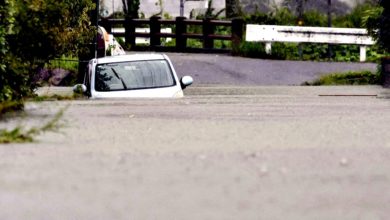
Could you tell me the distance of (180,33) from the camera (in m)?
37.9

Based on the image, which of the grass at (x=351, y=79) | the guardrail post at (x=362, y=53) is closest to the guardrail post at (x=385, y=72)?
the grass at (x=351, y=79)

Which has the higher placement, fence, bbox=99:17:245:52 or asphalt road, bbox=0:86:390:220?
fence, bbox=99:17:245:52

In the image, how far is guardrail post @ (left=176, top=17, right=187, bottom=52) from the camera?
124ft

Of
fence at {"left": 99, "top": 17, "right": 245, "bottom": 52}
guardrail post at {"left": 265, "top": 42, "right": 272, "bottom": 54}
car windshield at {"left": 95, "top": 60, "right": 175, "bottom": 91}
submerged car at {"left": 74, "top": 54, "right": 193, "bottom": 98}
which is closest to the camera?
submerged car at {"left": 74, "top": 54, "right": 193, "bottom": 98}

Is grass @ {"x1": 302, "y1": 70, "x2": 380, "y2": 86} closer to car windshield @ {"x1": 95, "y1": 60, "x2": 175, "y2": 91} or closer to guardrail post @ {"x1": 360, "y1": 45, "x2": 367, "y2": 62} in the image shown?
car windshield @ {"x1": 95, "y1": 60, "x2": 175, "y2": 91}

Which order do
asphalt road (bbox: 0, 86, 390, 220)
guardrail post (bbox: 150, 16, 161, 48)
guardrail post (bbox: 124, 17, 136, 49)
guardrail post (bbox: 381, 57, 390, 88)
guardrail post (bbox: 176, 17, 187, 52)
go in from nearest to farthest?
asphalt road (bbox: 0, 86, 390, 220)
guardrail post (bbox: 381, 57, 390, 88)
guardrail post (bbox: 176, 17, 187, 52)
guardrail post (bbox: 150, 16, 161, 48)
guardrail post (bbox: 124, 17, 136, 49)

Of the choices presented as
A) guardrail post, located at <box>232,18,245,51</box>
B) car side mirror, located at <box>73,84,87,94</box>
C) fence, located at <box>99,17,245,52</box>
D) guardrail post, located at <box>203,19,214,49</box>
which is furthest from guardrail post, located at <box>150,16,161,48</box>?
car side mirror, located at <box>73,84,87,94</box>

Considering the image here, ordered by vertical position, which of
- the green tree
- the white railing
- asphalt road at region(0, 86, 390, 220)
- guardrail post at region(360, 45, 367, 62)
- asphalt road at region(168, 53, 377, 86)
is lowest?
asphalt road at region(168, 53, 377, 86)

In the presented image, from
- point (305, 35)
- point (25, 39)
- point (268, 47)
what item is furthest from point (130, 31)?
point (25, 39)

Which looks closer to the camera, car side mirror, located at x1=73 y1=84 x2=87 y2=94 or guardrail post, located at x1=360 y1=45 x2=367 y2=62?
car side mirror, located at x1=73 y1=84 x2=87 y2=94

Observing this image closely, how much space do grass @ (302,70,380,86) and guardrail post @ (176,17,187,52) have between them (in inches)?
444

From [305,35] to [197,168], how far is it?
27635 millimetres

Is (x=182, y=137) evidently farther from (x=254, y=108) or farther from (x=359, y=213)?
(x=254, y=108)

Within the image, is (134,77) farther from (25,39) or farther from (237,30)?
(237,30)
